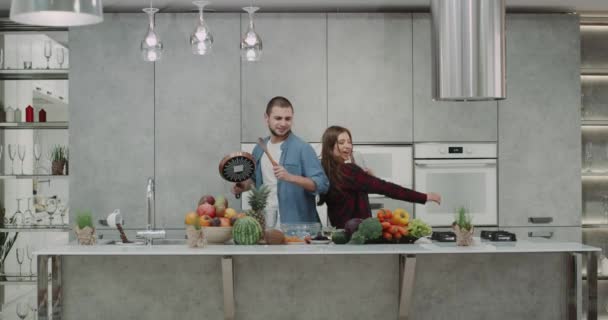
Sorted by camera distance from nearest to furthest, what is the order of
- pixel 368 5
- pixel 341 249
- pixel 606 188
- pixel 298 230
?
pixel 341 249 → pixel 298 230 → pixel 368 5 → pixel 606 188

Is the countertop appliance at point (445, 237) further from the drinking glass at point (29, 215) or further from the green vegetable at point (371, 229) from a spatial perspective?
the drinking glass at point (29, 215)

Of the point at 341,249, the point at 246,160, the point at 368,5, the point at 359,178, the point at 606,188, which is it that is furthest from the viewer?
the point at 606,188

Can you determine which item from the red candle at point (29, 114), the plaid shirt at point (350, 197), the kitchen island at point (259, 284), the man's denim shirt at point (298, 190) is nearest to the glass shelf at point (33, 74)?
the red candle at point (29, 114)

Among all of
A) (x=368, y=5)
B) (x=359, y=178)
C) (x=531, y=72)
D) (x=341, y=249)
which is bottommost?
(x=341, y=249)

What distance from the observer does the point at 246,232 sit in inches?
164

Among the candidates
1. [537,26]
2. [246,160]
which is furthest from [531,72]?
[246,160]

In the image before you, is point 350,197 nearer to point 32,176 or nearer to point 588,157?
point 588,157

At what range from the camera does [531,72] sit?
19.8 feet

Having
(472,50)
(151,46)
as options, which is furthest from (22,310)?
(472,50)

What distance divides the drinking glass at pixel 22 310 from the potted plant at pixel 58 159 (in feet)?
3.38

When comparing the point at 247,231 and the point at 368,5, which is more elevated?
the point at 368,5

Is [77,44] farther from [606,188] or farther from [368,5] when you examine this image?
[606,188]

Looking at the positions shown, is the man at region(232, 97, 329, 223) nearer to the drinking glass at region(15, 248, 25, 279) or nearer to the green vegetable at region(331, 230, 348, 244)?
the green vegetable at region(331, 230, 348, 244)

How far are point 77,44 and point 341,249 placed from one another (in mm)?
2997
